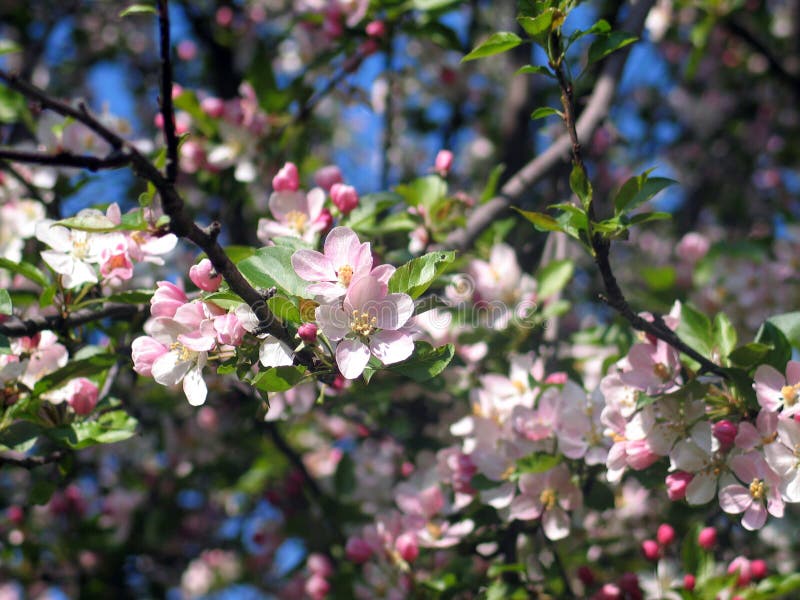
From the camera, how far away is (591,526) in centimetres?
A: 246

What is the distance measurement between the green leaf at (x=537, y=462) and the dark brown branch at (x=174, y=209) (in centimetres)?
66

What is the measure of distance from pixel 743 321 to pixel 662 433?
1448mm

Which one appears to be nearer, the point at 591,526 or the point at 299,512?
the point at 591,526

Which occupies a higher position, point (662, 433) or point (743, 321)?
point (662, 433)

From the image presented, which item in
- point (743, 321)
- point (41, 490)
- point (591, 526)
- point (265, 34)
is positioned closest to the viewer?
point (41, 490)

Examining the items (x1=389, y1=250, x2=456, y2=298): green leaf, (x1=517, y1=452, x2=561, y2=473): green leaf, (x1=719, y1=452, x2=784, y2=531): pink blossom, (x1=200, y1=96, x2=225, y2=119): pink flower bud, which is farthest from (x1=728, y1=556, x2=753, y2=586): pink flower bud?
(x1=200, y1=96, x2=225, y2=119): pink flower bud

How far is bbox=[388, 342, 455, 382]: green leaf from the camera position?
4.42ft

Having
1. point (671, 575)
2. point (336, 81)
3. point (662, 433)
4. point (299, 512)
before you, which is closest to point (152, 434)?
point (299, 512)

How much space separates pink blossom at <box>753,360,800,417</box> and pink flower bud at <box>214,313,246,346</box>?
0.92m

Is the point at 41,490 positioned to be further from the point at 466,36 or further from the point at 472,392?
the point at 466,36

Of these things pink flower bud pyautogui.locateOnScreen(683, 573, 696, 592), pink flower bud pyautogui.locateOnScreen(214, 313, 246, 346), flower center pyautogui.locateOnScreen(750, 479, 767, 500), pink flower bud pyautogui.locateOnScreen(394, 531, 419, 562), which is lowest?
pink flower bud pyautogui.locateOnScreen(683, 573, 696, 592)

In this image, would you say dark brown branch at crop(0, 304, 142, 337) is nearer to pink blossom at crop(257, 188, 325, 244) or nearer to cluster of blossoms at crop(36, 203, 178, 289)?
cluster of blossoms at crop(36, 203, 178, 289)

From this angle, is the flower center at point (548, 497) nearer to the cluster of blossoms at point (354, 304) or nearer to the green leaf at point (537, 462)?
the green leaf at point (537, 462)

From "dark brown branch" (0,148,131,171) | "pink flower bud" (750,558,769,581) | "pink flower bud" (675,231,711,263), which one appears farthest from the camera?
"pink flower bud" (675,231,711,263)
